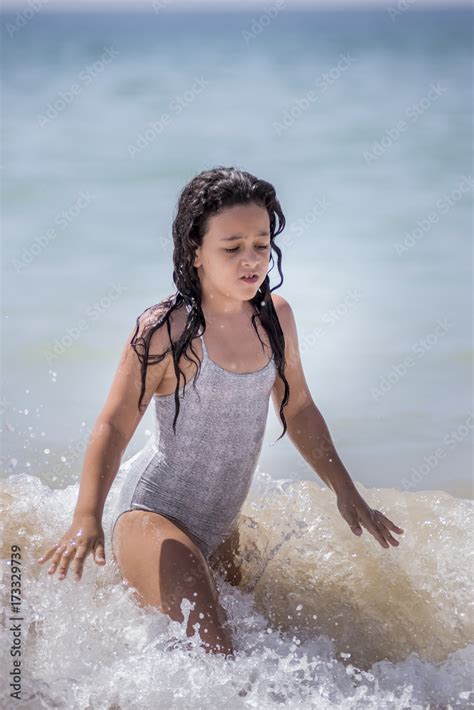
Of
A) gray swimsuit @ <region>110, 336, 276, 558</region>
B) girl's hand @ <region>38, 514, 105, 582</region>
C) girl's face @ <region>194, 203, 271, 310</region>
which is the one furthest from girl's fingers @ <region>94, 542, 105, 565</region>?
girl's face @ <region>194, 203, 271, 310</region>

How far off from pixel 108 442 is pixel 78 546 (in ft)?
1.04

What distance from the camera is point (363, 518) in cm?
303

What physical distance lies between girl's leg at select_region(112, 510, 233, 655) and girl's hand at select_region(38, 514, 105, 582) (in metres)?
0.19

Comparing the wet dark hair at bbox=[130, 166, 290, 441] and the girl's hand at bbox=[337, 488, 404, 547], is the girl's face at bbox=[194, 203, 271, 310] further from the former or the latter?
the girl's hand at bbox=[337, 488, 404, 547]

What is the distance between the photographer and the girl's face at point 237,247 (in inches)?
111

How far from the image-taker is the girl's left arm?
10.0ft

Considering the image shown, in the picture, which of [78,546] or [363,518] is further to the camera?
[363,518]

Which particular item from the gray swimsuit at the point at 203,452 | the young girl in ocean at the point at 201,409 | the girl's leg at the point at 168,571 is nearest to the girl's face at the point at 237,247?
the young girl in ocean at the point at 201,409

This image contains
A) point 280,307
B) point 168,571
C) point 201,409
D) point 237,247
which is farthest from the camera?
point 280,307

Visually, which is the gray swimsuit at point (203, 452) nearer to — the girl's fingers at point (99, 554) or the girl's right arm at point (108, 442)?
the girl's right arm at point (108, 442)

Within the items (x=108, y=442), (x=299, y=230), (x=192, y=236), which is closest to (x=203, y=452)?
(x=108, y=442)

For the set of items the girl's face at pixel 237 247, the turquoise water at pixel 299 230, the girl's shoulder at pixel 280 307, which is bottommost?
the turquoise water at pixel 299 230

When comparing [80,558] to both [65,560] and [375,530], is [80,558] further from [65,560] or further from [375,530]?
[375,530]

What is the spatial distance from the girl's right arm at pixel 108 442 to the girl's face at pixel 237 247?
22 centimetres
